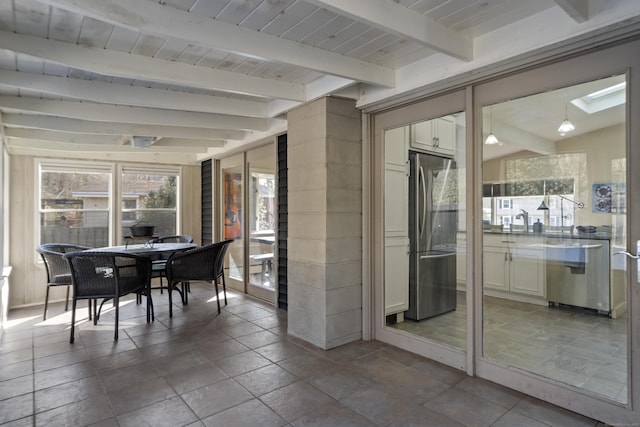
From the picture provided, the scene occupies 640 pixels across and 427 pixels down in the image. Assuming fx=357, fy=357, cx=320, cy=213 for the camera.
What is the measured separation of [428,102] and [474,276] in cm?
144

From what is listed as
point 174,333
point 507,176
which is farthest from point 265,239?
point 507,176

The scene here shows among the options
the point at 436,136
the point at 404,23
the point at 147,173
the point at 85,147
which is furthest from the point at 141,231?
the point at 404,23

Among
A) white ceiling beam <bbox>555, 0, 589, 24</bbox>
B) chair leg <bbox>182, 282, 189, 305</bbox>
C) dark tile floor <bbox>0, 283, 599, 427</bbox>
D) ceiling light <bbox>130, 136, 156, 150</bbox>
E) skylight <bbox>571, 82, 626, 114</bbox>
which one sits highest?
white ceiling beam <bbox>555, 0, 589, 24</bbox>

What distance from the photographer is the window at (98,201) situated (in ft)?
16.9

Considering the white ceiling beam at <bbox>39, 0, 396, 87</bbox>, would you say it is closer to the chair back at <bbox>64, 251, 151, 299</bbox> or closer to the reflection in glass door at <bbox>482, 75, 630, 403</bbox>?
the reflection in glass door at <bbox>482, 75, 630, 403</bbox>

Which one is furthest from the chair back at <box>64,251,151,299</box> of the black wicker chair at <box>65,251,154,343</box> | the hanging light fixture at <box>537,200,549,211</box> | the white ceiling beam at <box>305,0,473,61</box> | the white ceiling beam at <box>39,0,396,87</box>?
the hanging light fixture at <box>537,200,549,211</box>

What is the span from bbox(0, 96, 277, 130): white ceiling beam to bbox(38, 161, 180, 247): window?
2145 mm

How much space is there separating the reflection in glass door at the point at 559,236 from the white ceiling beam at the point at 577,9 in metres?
0.42

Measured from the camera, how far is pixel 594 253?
7.49ft

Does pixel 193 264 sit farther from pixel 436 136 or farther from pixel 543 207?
pixel 543 207

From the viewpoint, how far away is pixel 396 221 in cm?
349

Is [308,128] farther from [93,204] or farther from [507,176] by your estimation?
[93,204]

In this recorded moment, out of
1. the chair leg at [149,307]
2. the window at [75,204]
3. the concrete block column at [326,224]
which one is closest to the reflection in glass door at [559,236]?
the concrete block column at [326,224]

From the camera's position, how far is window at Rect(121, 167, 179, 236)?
18.8ft
